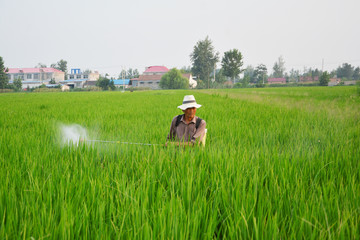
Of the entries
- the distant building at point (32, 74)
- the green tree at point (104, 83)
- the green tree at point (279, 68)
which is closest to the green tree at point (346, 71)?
the green tree at point (279, 68)

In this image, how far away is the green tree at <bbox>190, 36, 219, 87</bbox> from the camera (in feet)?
210

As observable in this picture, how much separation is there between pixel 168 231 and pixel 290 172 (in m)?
1.13

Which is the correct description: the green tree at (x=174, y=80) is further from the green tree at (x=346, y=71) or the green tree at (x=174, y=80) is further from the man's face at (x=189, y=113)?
the green tree at (x=346, y=71)

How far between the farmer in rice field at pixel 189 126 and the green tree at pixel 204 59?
61.8 m

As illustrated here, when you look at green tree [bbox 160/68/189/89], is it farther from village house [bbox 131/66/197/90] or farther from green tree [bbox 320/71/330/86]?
green tree [bbox 320/71/330/86]

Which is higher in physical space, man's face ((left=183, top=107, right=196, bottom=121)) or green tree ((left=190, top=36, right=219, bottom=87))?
green tree ((left=190, top=36, right=219, bottom=87))

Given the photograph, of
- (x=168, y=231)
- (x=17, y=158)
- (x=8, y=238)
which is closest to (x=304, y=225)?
(x=168, y=231)

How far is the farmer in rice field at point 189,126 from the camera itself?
103 inches

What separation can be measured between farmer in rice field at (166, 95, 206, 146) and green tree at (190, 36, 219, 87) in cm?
6180

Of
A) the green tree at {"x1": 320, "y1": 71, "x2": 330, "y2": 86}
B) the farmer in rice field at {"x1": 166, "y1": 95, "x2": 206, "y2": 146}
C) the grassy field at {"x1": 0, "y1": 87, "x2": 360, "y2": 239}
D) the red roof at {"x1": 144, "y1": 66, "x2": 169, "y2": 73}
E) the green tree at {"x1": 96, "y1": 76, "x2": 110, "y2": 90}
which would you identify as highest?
the red roof at {"x1": 144, "y1": 66, "x2": 169, "y2": 73}

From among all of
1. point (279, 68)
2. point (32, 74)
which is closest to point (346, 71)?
point (279, 68)

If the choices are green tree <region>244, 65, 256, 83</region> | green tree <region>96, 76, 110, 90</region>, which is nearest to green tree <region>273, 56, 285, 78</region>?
green tree <region>244, 65, 256, 83</region>

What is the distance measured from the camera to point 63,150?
2.83m

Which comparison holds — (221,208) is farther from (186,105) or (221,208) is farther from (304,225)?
(186,105)
